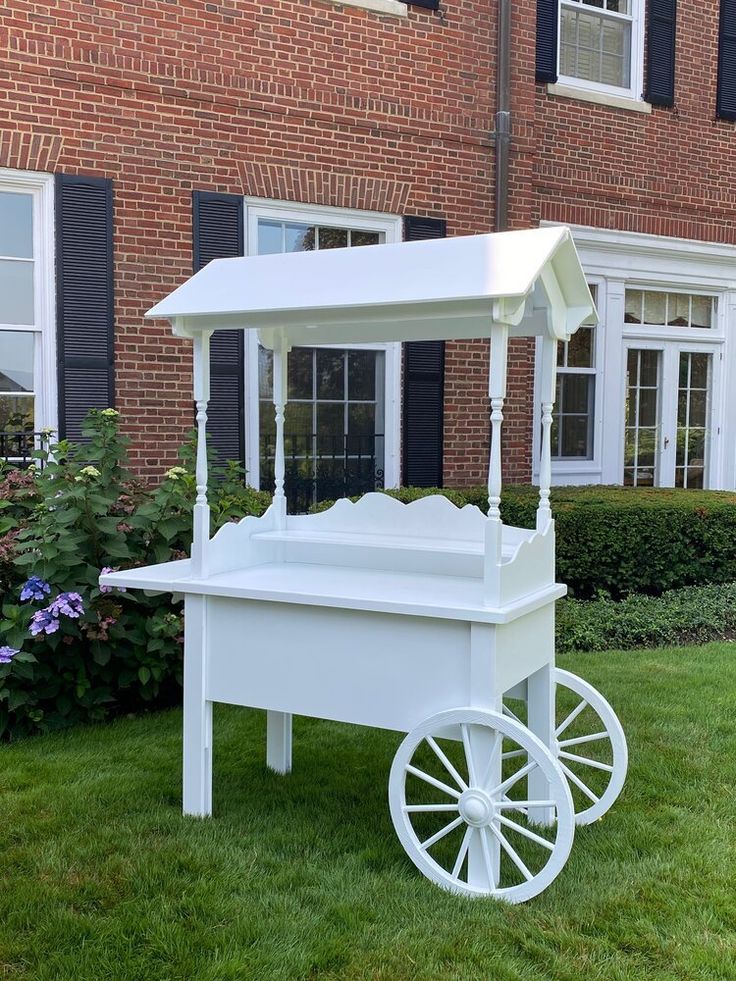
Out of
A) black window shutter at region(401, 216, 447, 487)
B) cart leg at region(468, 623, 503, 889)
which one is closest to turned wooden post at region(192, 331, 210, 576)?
cart leg at region(468, 623, 503, 889)

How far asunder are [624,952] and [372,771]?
1.51 meters

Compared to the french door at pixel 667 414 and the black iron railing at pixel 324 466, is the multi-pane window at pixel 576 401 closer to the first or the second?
the french door at pixel 667 414

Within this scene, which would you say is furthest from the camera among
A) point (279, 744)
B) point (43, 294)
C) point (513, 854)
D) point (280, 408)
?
point (43, 294)

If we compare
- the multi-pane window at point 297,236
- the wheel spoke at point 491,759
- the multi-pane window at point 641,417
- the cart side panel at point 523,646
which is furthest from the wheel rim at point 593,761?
the multi-pane window at point 641,417

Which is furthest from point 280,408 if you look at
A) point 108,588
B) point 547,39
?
point 547,39

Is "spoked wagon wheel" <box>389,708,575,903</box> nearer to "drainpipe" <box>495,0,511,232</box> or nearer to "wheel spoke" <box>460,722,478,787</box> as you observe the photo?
"wheel spoke" <box>460,722,478,787</box>

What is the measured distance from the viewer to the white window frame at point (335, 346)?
23.5 feet

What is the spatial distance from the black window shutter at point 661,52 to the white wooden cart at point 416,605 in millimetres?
6670

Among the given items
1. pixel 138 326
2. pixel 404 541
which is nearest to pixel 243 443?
pixel 138 326

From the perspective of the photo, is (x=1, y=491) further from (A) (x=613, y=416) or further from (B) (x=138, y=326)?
(A) (x=613, y=416)

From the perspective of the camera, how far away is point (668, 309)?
977 centimetres

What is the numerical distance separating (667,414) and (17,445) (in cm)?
652

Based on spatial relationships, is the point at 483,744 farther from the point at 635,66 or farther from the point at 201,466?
the point at 635,66

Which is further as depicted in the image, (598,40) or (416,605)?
(598,40)
